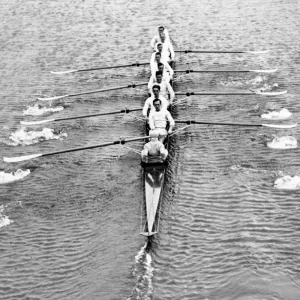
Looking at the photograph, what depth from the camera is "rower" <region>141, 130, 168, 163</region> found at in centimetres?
1527

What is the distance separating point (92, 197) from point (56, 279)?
3.58m

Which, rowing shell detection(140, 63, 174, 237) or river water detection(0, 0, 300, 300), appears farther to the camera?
rowing shell detection(140, 63, 174, 237)

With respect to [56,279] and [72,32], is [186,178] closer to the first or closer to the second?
[56,279]

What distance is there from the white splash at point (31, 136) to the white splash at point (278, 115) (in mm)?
7532

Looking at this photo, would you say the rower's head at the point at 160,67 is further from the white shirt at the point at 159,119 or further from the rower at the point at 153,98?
the white shirt at the point at 159,119

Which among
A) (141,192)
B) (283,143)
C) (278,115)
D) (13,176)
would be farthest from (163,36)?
(141,192)

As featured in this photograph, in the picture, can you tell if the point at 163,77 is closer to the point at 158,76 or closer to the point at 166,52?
the point at 158,76

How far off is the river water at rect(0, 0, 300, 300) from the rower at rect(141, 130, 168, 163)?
31.8 inches

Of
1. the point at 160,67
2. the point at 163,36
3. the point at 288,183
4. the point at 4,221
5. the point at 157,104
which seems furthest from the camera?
the point at 163,36

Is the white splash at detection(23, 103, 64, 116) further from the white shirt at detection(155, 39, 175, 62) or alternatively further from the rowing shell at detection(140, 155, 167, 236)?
the rowing shell at detection(140, 155, 167, 236)

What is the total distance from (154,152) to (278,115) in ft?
20.3

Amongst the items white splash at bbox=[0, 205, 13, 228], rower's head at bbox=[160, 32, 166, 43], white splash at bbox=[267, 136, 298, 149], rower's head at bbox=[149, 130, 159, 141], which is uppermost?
rower's head at bbox=[160, 32, 166, 43]

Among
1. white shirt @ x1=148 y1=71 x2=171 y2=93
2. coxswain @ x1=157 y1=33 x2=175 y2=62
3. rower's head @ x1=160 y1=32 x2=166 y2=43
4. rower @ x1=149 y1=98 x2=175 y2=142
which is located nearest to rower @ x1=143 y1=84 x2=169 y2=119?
rower @ x1=149 y1=98 x2=175 y2=142

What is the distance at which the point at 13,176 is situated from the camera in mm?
16344
